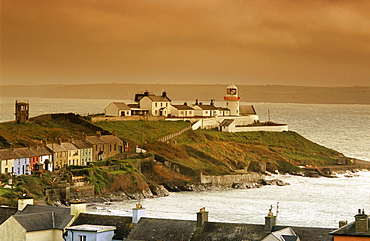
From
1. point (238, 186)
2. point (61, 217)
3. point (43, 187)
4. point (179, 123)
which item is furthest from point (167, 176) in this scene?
point (61, 217)

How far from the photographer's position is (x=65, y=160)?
81.4 metres

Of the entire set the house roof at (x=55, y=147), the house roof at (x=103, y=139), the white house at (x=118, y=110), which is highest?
the white house at (x=118, y=110)

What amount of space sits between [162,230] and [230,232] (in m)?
2.72

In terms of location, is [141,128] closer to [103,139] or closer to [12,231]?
[103,139]

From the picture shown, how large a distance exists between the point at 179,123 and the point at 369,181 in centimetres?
3100

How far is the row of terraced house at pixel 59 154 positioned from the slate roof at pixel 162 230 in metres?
40.3

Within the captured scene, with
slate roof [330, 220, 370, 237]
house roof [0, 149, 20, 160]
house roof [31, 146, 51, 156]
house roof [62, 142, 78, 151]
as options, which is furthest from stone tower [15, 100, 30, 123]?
slate roof [330, 220, 370, 237]

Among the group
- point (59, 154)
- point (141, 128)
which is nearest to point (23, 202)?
point (59, 154)

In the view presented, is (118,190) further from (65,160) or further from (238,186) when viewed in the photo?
(238,186)

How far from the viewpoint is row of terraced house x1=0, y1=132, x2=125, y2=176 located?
242ft

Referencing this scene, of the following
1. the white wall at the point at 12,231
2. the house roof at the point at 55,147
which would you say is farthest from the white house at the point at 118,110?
the white wall at the point at 12,231

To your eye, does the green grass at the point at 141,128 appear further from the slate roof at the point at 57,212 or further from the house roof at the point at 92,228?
the house roof at the point at 92,228

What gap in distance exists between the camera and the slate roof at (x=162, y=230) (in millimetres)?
32875

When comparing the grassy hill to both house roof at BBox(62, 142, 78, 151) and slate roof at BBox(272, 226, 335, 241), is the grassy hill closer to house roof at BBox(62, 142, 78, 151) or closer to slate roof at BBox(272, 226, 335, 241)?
house roof at BBox(62, 142, 78, 151)
